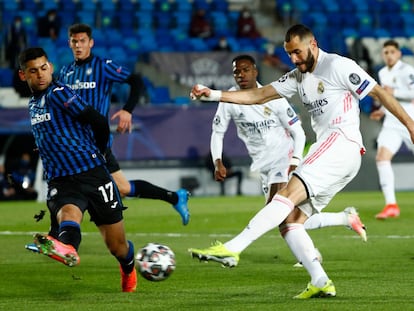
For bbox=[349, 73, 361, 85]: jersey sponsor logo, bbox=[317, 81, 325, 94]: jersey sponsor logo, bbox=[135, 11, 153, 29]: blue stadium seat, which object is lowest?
bbox=[135, 11, 153, 29]: blue stadium seat

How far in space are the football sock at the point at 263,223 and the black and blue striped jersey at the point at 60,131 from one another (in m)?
1.40

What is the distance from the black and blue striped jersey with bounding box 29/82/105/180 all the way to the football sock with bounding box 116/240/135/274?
77 centimetres

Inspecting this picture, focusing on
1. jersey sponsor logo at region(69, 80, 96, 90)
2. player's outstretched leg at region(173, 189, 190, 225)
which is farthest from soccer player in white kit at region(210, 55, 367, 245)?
jersey sponsor logo at region(69, 80, 96, 90)

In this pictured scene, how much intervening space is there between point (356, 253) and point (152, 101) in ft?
42.3

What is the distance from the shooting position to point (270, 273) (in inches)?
379

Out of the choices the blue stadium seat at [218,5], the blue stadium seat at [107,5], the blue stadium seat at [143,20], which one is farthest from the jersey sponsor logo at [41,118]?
the blue stadium seat at [218,5]

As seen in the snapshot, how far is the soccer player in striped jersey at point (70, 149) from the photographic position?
7895mm

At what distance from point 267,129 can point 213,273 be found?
182 cm

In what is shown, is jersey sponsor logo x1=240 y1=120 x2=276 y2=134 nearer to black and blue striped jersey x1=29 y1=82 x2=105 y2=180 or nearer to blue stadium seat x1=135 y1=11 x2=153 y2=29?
black and blue striped jersey x1=29 y1=82 x2=105 y2=180

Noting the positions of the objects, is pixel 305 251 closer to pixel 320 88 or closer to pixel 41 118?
pixel 320 88

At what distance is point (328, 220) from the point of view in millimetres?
9977

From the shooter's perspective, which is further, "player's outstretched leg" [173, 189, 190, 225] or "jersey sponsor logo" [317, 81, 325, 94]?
"player's outstretched leg" [173, 189, 190, 225]

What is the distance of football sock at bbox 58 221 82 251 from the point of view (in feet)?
24.5

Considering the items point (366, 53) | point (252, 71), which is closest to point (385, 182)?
point (252, 71)
